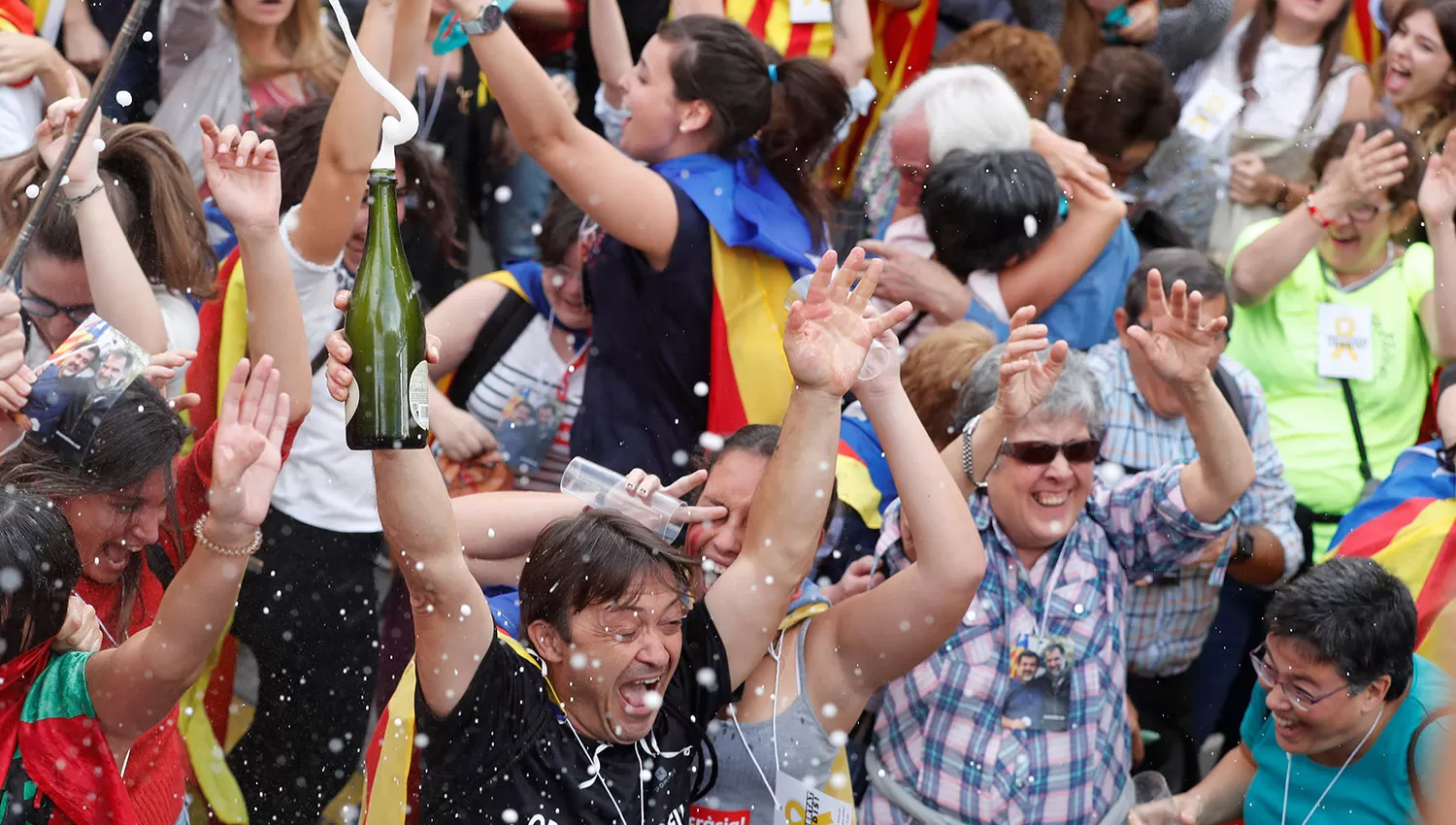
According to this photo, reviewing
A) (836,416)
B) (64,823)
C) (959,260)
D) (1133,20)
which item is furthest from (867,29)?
(64,823)

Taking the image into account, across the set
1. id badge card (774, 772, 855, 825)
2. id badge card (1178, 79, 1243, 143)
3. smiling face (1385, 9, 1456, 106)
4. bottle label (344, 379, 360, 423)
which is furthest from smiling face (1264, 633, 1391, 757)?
smiling face (1385, 9, 1456, 106)

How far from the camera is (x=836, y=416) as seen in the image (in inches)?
119

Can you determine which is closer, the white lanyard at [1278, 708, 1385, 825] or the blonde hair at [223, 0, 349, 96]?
the white lanyard at [1278, 708, 1385, 825]

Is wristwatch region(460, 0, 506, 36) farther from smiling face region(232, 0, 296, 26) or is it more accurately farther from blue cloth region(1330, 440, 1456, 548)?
blue cloth region(1330, 440, 1456, 548)

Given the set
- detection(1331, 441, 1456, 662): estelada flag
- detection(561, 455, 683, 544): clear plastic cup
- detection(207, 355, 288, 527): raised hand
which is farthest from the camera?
detection(1331, 441, 1456, 662): estelada flag

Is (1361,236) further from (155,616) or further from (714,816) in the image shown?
(155,616)

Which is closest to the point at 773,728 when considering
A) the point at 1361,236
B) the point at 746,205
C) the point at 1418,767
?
the point at 1418,767

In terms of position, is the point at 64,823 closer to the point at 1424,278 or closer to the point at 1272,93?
the point at 1424,278

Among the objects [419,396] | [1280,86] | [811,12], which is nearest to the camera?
[419,396]

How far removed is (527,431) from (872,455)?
1018 mm

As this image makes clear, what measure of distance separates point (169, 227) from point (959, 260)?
2068 mm

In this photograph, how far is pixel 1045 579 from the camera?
3.58 m

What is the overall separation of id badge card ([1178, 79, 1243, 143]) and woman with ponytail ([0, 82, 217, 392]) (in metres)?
3.28

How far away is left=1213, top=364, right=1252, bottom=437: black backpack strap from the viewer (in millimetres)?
4121
